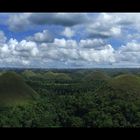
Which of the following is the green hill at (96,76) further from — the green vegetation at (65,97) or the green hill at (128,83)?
the green hill at (128,83)

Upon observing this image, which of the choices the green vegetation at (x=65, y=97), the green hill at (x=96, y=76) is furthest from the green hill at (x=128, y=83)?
the green hill at (x=96, y=76)

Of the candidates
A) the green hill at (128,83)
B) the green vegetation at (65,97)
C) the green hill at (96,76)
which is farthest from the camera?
the green hill at (128,83)

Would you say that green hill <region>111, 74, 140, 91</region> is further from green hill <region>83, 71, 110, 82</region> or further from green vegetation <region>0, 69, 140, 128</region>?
green hill <region>83, 71, 110, 82</region>

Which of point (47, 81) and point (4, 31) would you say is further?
point (4, 31)

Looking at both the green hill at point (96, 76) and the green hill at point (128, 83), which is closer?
the green hill at point (96, 76)

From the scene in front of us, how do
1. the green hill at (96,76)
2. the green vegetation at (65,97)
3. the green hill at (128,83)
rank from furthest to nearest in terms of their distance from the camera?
the green hill at (128,83) → the green hill at (96,76) → the green vegetation at (65,97)

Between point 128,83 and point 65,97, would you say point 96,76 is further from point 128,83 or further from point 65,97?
→ point 128,83

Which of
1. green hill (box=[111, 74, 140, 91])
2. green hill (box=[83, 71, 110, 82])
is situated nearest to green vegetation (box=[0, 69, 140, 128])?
green hill (box=[83, 71, 110, 82])

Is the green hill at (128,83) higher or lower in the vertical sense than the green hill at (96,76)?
lower

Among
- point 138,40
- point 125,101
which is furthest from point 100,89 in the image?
point 138,40
